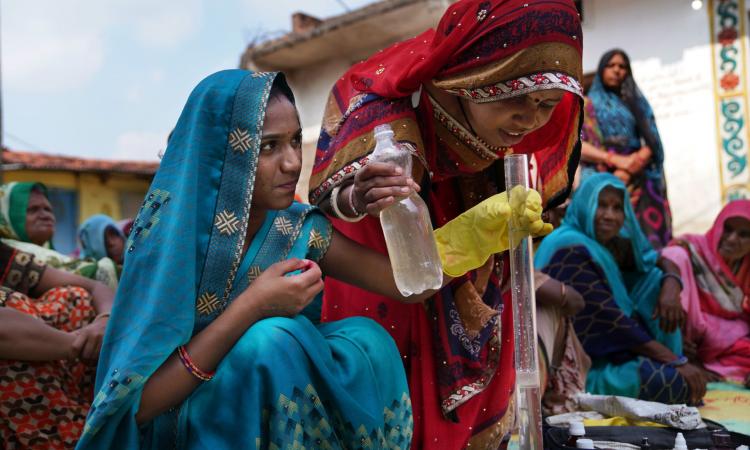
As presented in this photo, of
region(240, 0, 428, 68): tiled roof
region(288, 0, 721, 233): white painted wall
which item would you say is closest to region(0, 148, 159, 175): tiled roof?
region(240, 0, 428, 68): tiled roof

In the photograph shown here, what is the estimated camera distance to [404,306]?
2.44 m

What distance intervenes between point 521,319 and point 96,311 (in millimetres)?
1819

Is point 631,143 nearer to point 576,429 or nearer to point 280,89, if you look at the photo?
point 576,429

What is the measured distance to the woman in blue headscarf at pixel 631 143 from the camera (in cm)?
581

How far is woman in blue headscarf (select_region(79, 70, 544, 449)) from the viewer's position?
5.74 feet

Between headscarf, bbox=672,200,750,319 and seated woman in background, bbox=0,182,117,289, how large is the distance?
13.0 feet

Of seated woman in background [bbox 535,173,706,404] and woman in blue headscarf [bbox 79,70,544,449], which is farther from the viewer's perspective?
seated woman in background [bbox 535,173,706,404]

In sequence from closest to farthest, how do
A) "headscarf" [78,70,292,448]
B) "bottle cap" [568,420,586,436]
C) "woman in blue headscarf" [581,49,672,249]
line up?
"headscarf" [78,70,292,448], "bottle cap" [568,420,586,436], "woman in blue headscarf" [581,49,672,249]

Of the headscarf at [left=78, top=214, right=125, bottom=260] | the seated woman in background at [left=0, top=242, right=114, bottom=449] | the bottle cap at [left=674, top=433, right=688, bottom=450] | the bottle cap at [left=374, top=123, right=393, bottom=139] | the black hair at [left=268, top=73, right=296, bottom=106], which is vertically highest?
the black hair at [left=268, top=73, right=296, bottom=106]

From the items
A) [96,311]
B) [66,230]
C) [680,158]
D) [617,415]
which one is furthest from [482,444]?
[66,230]

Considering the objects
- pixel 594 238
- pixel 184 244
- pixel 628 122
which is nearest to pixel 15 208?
pixel 184 244

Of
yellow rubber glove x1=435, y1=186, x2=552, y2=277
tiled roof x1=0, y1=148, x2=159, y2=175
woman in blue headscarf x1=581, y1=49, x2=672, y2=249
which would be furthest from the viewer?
tiled roof x1=0, y1=148, x2=159, y2=175

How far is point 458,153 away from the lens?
2.41 m

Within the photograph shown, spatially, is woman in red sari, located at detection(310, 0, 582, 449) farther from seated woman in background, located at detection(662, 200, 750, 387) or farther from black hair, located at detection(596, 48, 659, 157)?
black hair, located at detection(596, 48, 659, 157)
